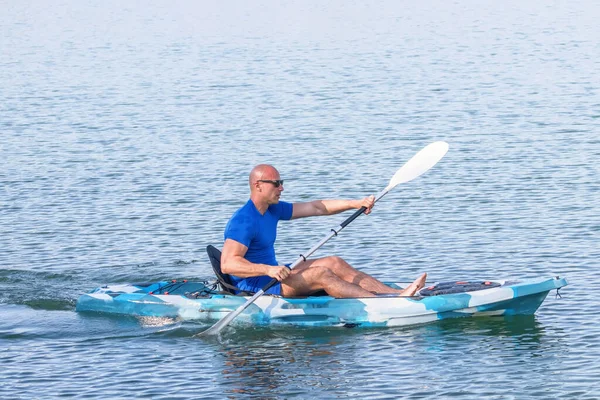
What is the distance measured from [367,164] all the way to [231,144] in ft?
9.82

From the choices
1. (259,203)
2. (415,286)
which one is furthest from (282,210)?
A: (415,286)

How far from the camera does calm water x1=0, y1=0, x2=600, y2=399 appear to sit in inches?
380

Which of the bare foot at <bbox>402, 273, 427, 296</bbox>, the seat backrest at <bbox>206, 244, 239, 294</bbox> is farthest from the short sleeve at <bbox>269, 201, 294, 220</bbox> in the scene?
the bare foot at <bbox>402, 273, 427, 296</bbox>

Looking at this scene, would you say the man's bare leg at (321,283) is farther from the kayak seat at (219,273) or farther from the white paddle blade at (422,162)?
the white paddle blade at (422,162)

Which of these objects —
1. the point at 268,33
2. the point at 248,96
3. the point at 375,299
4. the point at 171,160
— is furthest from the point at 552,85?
the point at 375,299

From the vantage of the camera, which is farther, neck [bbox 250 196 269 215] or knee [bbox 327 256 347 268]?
knee [bbox 327 256 347 268]

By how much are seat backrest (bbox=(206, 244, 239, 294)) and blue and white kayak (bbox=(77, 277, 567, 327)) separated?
0.26 ft

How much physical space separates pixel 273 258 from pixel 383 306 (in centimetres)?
103

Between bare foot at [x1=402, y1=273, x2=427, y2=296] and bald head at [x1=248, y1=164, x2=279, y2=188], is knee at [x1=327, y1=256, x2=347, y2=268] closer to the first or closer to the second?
bare foot at [x1=402, y1=273, x2=427, y2=296]

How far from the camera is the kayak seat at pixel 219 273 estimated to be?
10445mm

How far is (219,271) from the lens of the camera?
34.5ft

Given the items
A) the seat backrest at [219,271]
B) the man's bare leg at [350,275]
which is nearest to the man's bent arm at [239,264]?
the seat backrest at [219,271]

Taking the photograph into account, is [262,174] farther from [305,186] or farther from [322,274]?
[305,186]

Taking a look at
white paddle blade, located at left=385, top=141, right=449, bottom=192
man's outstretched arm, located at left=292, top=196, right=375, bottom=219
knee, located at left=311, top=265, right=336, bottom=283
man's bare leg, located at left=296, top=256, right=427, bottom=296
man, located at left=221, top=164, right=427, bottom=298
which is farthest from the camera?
white paddle blade, located at left=385, top=141, right=449, bottom=192
